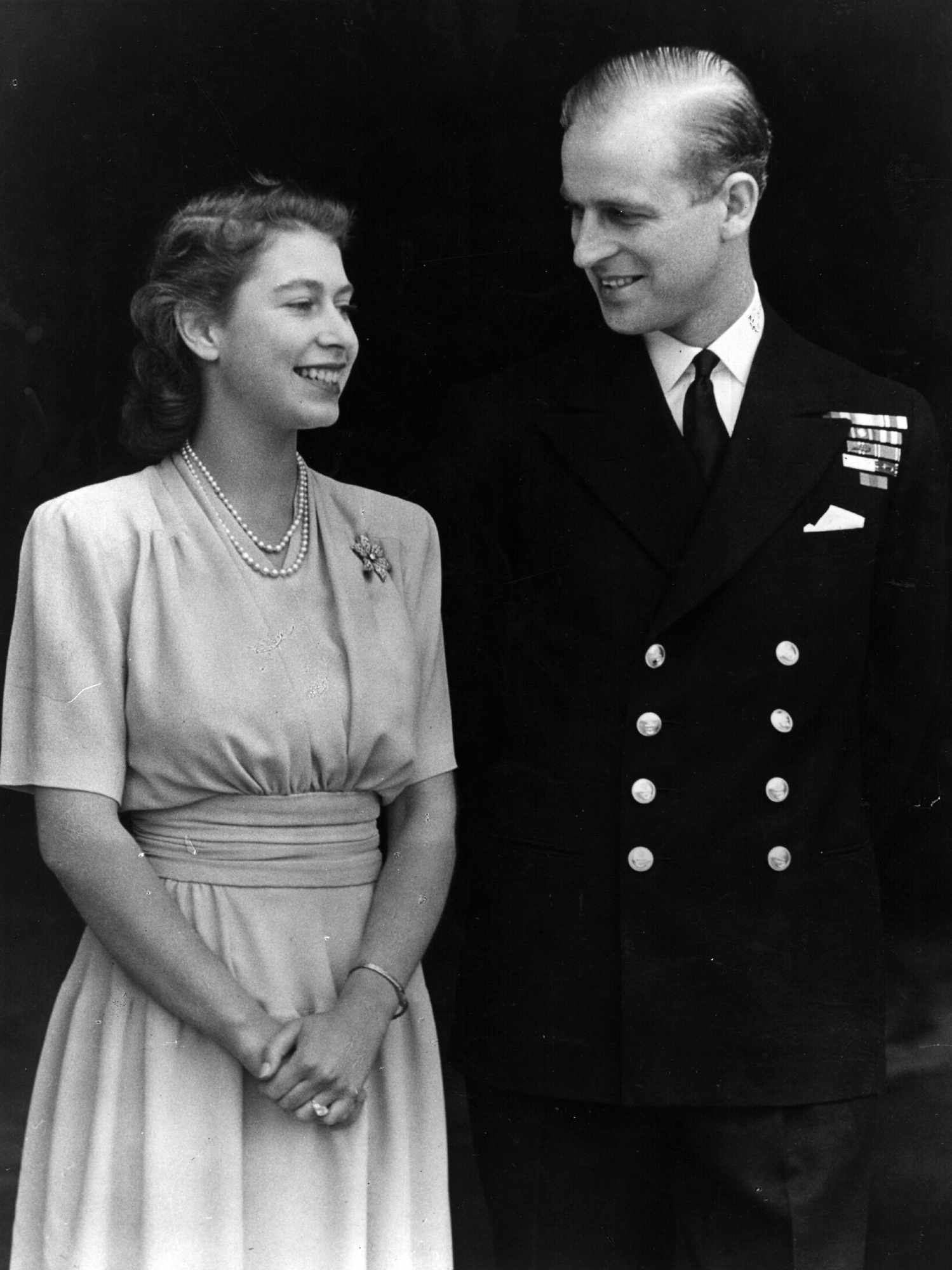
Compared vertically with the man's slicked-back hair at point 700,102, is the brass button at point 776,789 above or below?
below

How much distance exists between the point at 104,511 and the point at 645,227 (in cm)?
98

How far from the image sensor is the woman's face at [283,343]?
98.0 inches

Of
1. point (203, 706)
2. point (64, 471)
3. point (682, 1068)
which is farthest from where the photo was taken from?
point (64, 471)

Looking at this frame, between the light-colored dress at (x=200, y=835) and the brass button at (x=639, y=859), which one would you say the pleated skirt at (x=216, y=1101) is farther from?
the brass button at (x=639, y=859)

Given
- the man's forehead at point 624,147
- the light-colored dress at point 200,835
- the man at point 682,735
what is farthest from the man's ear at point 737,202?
the light-colored dress at point 200,835

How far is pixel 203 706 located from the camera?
7.91 ft

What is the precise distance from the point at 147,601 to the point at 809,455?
3.61ft

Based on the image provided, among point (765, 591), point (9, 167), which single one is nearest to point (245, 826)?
point (765, 591)

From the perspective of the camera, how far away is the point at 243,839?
244 centimetres

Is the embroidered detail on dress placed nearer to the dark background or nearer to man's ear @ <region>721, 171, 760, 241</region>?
the dark background

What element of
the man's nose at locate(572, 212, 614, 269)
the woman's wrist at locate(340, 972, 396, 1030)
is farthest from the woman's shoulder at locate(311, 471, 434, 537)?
the woman's wrist at locate(340, 972, 396, 1030)

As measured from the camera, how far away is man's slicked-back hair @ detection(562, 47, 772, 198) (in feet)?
8.70

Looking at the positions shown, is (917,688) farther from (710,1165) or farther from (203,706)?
(203,706)

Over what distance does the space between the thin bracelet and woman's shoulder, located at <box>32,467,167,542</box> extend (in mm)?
735
